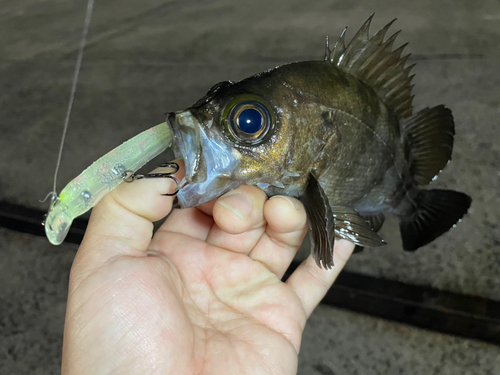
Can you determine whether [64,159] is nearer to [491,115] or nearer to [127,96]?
[127,96]

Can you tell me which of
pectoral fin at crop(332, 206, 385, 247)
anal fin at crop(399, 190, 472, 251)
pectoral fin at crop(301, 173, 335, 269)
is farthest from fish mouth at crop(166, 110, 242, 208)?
anal fin at crop(399, 190, 472, 251)

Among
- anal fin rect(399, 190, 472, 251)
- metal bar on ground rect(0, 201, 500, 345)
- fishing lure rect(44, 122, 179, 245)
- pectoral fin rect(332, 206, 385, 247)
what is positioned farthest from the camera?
metal bar on ground rect(0, 201, 500, 345)

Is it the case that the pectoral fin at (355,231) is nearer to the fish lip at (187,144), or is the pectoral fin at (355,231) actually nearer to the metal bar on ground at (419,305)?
the fish lip at (187,144)

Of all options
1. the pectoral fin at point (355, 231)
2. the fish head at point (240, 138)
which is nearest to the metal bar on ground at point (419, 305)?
the pectoral fin at point (355, 231)

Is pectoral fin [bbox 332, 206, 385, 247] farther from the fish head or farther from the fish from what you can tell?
the fish head

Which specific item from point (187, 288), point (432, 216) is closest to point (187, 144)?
point (187, 288)

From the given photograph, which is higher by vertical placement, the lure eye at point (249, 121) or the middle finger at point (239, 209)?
the lure eye at point (249, 121)

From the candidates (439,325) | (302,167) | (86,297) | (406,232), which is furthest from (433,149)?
(86,297)
